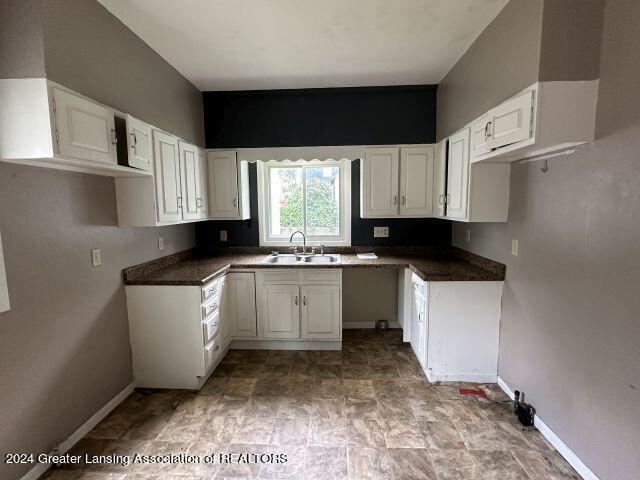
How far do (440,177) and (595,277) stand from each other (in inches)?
66.7

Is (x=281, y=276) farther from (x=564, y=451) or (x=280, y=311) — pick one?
(x=564, y=451)

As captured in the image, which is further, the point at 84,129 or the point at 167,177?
the point at 167,177

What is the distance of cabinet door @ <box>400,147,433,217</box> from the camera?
3105 mm

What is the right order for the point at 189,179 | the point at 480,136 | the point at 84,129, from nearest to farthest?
the point at 84,129, the point at 480,136, the point at 189,179

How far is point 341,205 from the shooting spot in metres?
3.53

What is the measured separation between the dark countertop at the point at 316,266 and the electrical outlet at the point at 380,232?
0.59 feet

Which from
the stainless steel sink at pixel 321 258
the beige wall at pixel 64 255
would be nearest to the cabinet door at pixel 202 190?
the beige wall at pixel 64 255

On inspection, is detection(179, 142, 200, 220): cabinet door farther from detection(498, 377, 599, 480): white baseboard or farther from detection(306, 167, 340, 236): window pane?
detection(498, 377, 599, 480): white baseboard

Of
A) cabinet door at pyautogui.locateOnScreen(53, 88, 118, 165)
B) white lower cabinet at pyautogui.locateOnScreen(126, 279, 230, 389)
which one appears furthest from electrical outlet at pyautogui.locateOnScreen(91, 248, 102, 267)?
cabinet door at pyautogui.locateOnScreen(53, 88, 118, 165)

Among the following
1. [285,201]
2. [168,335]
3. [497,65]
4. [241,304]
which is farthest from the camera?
[285,201]

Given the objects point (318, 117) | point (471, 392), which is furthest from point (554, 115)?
point (318, 117)

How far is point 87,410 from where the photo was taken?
6.19 ft

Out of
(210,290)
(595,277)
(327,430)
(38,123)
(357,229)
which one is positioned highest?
(38,123)

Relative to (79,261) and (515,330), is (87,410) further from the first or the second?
(515,330)
